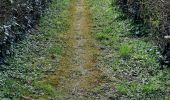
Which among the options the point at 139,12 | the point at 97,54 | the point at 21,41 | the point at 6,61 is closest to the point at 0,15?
the point at 6,61

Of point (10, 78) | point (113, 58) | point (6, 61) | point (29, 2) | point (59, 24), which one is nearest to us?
point (10, 78)

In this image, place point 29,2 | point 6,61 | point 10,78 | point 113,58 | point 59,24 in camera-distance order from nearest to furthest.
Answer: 1. point 10,78
2. point 6,61
3. point 113,58
4. point 29,2
5. point 59,24

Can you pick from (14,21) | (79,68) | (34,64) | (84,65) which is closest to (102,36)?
(84,65)

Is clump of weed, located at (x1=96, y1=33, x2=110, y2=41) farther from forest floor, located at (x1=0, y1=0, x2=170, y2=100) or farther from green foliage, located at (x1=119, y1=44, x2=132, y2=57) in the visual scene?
green foliage, located at (x1=119, y1=44, x2=132, y2=57)

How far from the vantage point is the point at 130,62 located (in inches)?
545

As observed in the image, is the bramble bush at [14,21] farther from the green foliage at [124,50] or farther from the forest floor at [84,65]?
the green foliage at [124,50]

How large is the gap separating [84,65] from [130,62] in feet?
5.13

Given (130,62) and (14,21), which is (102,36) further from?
(14,21)

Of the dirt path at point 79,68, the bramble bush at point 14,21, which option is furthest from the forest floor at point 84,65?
the bramble bush at point 14,21

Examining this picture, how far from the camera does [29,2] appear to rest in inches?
688

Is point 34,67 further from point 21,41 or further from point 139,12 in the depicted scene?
point 139,12

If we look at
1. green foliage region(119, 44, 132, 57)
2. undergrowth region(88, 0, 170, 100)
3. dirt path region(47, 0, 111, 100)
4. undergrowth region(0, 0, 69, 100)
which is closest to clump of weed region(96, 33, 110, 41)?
undergrowth region(88, 0, 170, 100)

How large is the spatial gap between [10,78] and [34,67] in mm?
1600

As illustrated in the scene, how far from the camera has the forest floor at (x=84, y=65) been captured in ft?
36.9
